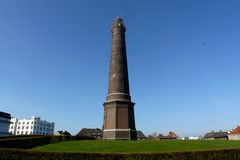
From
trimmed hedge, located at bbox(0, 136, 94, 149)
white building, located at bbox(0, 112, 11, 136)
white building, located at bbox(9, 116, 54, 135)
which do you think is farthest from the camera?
white building, located at bbox(9, 116, 54, 135)

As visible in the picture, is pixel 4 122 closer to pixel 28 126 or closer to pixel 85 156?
pixel 28 126

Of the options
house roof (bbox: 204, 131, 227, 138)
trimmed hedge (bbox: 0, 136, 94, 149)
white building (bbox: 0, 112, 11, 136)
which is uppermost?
white building (bbox: 0, 112, 11, 136)

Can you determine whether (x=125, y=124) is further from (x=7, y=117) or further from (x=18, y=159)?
(x=7, y=117)

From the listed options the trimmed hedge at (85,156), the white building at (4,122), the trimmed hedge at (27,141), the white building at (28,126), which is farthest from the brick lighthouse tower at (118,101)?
the white building at (28,126)

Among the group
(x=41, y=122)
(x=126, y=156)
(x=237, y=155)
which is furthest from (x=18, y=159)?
(x=41, y=122)

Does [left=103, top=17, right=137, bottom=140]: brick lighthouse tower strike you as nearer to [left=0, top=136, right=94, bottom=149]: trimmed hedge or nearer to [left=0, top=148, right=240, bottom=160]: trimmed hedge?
[left=0, top=136, right=94, bottom=149]: trimmed hedge

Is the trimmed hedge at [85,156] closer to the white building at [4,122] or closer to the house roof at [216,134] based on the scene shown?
the white building at [4,122]

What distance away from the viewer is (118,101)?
147 ft

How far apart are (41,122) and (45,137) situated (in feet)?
376

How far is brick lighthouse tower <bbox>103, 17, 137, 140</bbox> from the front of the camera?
43281mm

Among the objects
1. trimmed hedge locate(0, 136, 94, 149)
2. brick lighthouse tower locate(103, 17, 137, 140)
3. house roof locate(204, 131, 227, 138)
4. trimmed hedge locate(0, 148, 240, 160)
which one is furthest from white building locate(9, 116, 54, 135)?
trimmed hedge locate(0, 148, 240, 160)

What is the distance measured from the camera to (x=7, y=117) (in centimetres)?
9944

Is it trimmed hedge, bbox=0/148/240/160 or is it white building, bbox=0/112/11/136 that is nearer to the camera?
trimmed hedge, bbox=0/148/240/160

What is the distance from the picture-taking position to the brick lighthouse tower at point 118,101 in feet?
142
